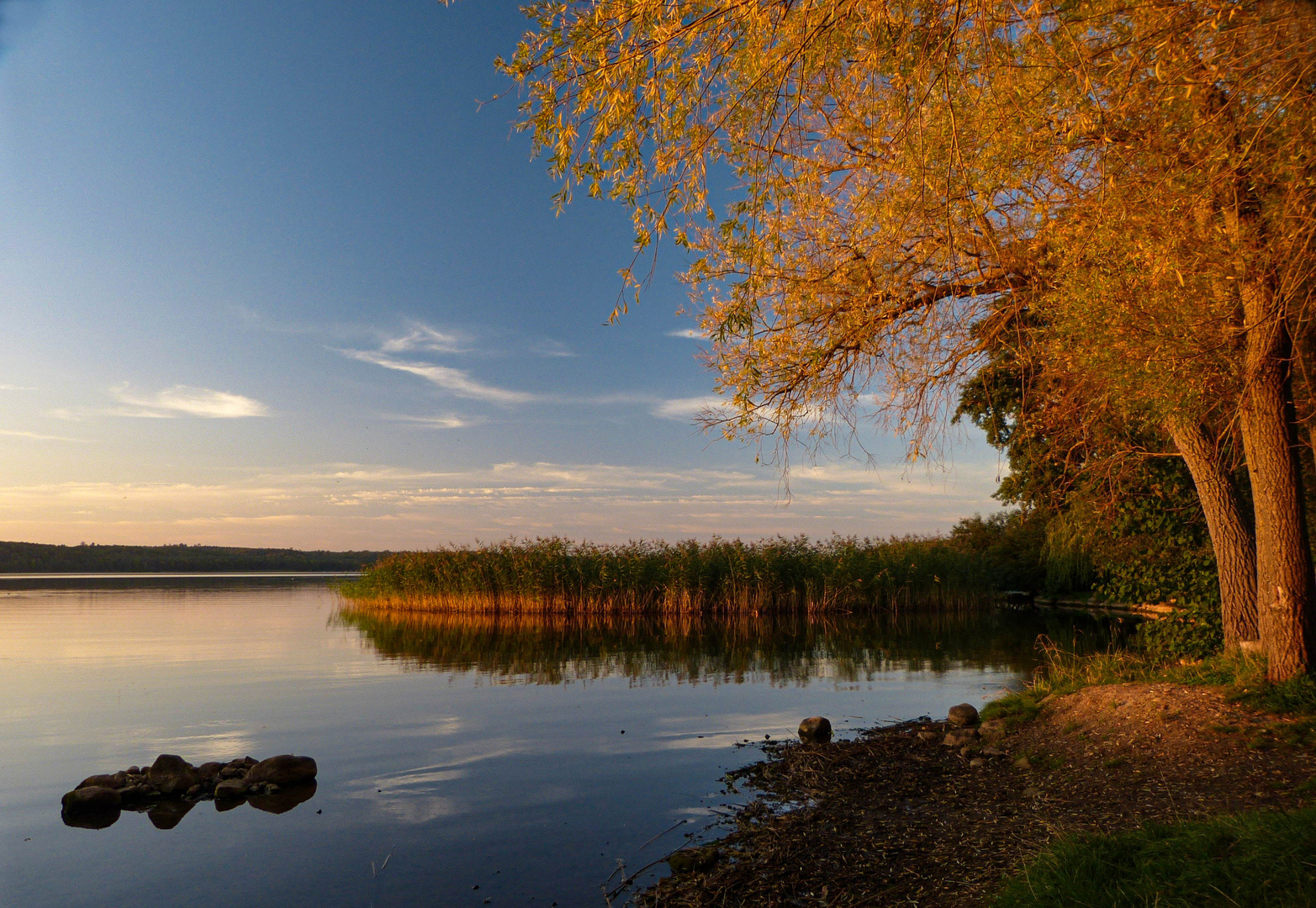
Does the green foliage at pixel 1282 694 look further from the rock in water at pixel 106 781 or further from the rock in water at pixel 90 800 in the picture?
the rock in water at pixel 106 781

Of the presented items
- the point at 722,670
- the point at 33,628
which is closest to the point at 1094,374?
the point at 722,670

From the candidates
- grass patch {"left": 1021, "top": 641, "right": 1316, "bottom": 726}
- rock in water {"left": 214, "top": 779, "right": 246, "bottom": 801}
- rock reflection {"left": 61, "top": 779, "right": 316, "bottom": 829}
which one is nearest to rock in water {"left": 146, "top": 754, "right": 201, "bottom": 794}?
rock reflection {"left": 61, "top": 779, "right": 316, "bottom": 829}

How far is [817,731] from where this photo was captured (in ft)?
31.8

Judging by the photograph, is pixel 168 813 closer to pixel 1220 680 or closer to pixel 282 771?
pixel 282 771

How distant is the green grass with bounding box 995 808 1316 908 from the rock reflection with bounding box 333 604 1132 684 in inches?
399

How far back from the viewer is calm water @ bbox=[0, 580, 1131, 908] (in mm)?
6316

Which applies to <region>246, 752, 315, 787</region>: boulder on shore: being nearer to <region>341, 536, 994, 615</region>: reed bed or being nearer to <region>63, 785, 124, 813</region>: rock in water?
<region>63, 785, 124, 813</region>: rock in water

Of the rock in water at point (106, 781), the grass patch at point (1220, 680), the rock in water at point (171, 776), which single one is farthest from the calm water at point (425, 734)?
the grass patch at point (1220, 680)

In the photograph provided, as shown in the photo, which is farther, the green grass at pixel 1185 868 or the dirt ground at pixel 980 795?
the dirt ground at pixel 980 795

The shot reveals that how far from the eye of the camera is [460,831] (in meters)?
7.05

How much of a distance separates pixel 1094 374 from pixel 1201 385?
3.40 ft

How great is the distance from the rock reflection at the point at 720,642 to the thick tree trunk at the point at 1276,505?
7.61 metres

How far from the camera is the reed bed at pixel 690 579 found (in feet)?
93.7

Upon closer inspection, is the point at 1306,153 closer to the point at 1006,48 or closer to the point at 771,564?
the point at 1006,48
